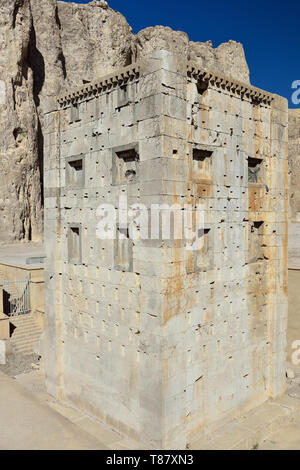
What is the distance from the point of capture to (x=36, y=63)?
41250mm

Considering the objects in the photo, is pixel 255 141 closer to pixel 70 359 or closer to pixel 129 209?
pixel 129 209

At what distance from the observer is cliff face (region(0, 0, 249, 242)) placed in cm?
3619

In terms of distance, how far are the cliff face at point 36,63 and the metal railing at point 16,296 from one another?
15.5m

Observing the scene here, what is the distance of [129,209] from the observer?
10203 mm

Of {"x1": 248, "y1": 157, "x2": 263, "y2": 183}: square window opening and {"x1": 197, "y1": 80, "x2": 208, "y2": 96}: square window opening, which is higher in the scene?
{"x1": 197, "y1": 80, "x2": 208, "y2": 96}: square window opening

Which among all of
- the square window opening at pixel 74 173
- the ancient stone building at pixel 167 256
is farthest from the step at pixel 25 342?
the square window opening at pixel 74 173

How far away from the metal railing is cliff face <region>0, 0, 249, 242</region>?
50.7ft

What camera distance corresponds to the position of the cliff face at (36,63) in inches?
1425

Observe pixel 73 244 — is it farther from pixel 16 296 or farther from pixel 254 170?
pixel 16 296

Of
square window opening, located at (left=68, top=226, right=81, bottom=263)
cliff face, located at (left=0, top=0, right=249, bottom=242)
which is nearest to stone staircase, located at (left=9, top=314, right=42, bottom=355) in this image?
square window opening, located at (left=68, top=226, right=81, bottom=263)

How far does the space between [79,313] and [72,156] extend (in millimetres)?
4557

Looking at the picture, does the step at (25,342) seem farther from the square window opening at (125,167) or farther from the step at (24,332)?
the square window opening at (125,167)

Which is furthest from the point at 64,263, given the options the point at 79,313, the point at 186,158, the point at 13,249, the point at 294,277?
the point at 13,249

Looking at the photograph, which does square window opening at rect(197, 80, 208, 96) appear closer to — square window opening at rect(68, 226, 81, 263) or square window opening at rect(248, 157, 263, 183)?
square window opening at rect(248, 157, 263, 183)
